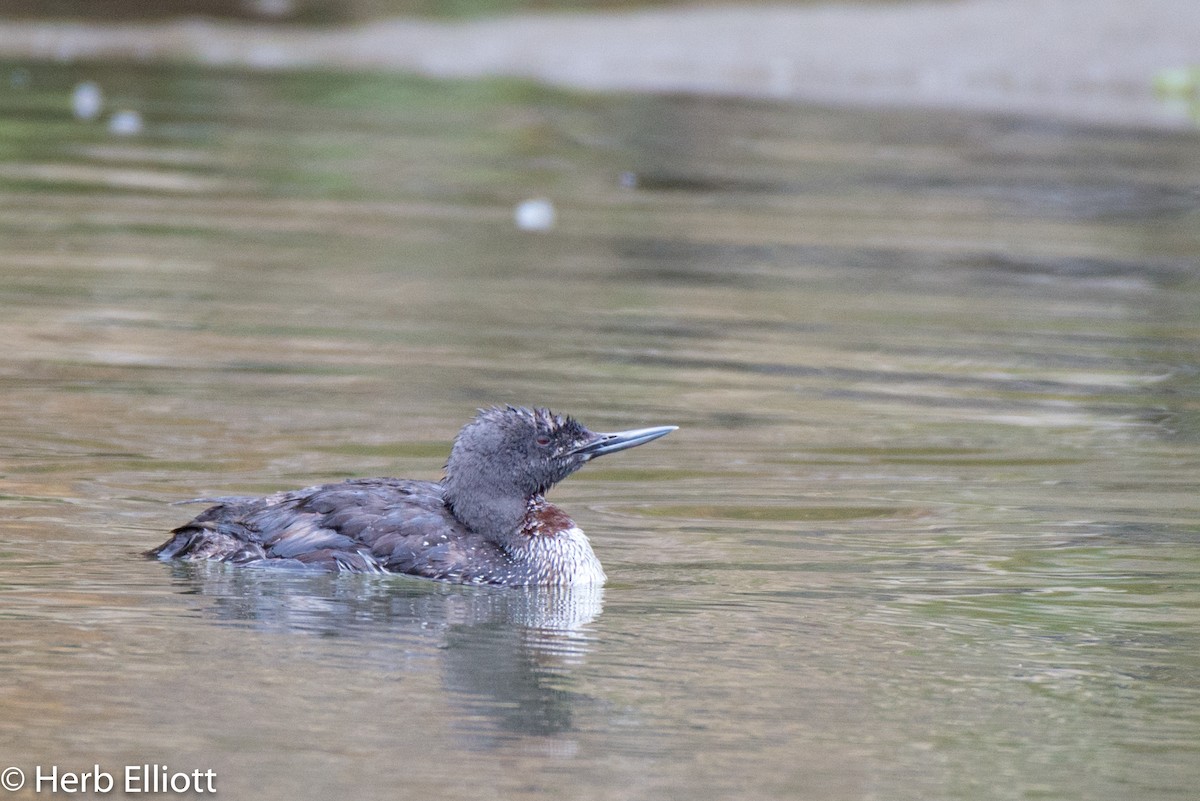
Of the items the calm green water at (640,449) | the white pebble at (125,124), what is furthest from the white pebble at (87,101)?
the calm green water at (640,449)

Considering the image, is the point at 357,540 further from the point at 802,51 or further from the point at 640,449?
the point at 802,51

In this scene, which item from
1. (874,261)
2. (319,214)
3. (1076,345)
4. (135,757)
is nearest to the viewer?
(135,757)

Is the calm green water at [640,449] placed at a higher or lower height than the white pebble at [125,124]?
lower

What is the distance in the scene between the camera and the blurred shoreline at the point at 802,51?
22547 millimetres

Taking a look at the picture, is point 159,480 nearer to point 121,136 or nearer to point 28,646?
point 28,646

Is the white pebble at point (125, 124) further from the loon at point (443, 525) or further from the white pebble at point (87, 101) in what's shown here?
the loon at point (443, 525)

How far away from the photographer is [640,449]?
9.72m

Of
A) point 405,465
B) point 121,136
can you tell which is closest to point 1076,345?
point 405,465

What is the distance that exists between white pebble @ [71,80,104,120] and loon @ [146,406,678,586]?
13.2m

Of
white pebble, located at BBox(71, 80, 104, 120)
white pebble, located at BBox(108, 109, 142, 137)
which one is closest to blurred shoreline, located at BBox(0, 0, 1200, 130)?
white pebble, located at BBox(71, 80, 104, 120)

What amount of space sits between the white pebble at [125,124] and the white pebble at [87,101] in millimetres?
264

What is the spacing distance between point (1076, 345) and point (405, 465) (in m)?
4.62

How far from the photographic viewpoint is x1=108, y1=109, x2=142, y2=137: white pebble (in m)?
19.1

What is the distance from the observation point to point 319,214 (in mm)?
15633
